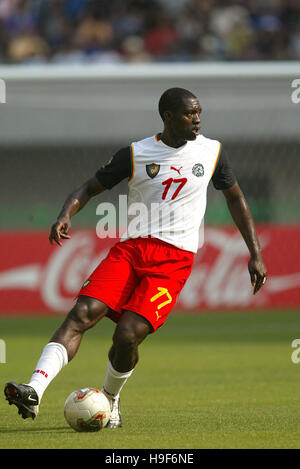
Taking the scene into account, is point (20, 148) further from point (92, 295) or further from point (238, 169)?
point (92, 295)

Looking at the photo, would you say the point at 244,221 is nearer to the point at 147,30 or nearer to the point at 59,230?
the point at 59,230

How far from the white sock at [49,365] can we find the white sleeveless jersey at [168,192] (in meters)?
1.02

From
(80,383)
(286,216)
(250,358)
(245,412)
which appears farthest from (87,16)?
(245,412)

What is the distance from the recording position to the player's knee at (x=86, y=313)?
20.2 feet

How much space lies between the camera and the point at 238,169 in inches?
646

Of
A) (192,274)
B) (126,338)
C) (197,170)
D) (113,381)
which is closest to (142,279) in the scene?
(126,338)

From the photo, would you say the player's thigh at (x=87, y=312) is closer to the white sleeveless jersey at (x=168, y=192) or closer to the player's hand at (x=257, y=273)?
the white sleeveless jersey at (x=168, y=192)

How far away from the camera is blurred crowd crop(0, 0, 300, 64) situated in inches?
→ 727

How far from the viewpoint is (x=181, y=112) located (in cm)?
650

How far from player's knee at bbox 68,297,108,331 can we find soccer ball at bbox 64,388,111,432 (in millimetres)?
466

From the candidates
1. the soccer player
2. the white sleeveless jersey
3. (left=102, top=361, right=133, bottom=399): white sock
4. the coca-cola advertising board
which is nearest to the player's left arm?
the soccer player

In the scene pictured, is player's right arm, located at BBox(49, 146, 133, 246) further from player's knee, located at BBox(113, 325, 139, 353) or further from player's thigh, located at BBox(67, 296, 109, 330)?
player's knee, located at BBox(113, 325, 139, 353)

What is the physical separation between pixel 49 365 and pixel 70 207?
3.74 ft

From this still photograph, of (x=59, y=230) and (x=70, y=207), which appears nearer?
(x=59, y=230)
